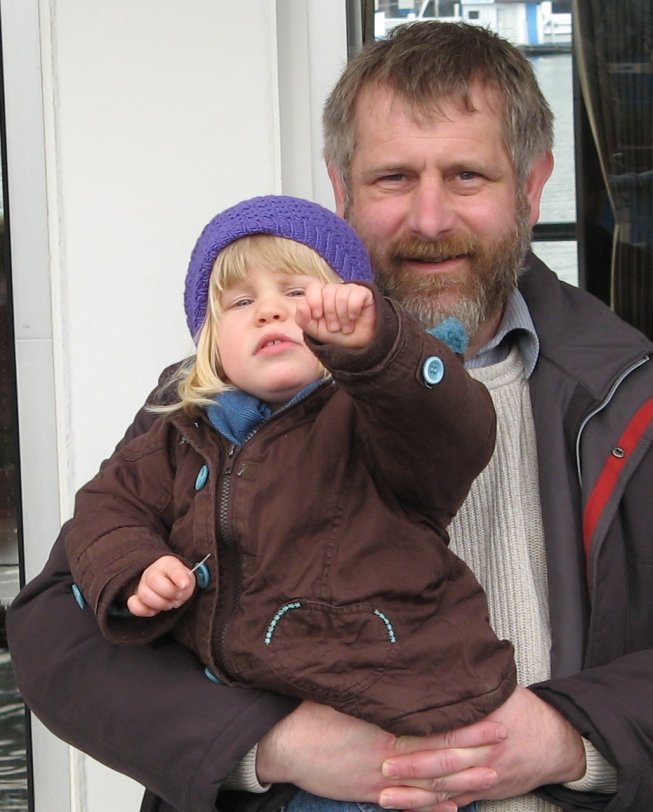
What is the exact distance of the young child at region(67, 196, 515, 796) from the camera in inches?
59.8

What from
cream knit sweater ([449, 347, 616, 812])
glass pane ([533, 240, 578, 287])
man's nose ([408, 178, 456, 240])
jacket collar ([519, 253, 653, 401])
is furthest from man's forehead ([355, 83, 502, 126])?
glass pane ([533, 240, 578, 287])

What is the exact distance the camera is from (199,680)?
65.5 inches

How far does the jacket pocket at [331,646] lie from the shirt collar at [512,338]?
661 mm

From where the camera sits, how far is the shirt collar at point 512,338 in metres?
2.06

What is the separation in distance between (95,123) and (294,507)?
4.47ft

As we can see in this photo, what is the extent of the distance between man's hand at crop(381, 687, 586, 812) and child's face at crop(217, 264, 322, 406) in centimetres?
50

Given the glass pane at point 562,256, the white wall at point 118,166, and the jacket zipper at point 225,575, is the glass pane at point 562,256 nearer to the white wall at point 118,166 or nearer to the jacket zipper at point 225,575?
the white wall at point 118,166

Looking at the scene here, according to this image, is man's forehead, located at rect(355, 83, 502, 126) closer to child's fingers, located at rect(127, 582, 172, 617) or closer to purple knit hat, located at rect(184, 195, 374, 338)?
purple knit hat, located at rect(184, 195, 374, 338)

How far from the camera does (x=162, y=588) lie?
1.51 metres

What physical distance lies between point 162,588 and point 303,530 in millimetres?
193

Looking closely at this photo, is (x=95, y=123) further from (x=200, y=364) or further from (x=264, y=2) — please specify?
(x=200, y=364)

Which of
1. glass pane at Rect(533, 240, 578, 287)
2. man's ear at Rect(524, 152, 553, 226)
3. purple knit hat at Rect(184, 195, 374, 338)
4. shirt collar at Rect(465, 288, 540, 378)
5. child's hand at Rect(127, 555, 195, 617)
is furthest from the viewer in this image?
glass pane at Rect(533, 240, 578, 287)

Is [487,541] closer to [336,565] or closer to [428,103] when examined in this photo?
[336,565]

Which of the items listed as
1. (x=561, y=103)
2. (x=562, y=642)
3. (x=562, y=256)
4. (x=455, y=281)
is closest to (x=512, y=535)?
(x=562, y=642)
